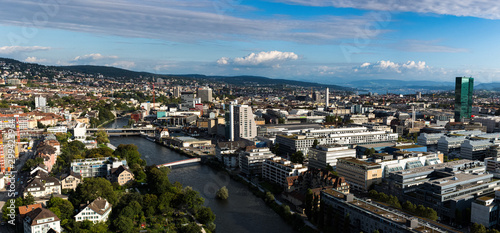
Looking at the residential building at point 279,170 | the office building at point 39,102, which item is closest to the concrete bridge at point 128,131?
the office building at point 39,102

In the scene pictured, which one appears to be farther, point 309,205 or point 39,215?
point 309,205

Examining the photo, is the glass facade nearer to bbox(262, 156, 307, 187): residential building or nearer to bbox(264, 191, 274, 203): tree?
bbox(262, 156, 307, 187): residential building

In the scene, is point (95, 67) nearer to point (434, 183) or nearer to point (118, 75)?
point (118, 75)

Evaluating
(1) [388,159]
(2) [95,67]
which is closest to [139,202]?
(1) [388,159]

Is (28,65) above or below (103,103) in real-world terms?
above

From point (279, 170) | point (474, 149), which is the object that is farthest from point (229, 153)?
point (474, 149)

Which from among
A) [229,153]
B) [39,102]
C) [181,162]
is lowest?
[181,162]

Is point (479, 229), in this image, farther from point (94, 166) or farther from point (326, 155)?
point (94, 166)

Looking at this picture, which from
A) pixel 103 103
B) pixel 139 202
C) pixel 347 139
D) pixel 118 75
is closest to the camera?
pixel 139 202
